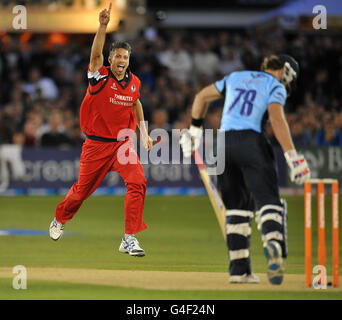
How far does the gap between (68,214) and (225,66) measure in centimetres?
1517

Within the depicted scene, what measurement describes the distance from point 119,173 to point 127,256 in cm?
235

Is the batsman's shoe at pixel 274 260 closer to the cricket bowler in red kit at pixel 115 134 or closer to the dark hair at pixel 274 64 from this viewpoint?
the dark hair at pixel 274 64

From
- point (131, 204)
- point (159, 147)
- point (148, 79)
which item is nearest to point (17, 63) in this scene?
point (148, 79)

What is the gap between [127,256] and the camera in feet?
41.3

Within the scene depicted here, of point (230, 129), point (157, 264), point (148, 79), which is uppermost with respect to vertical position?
point (148, 79)

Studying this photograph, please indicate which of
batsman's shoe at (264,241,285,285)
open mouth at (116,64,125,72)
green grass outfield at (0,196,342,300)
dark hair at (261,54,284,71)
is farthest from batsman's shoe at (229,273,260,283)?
open mouth at (116,64,125,72)

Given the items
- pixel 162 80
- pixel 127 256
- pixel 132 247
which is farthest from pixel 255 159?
pixel 162 80

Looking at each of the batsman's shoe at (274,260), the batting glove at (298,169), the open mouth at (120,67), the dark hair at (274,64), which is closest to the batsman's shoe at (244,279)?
the batsman's shoe at (274,260)

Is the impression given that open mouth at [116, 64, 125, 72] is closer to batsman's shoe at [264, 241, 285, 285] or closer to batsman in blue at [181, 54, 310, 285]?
batsman in blue at [181, 54, 310, 285]

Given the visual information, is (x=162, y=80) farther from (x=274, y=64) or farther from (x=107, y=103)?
(x=274, y=64)

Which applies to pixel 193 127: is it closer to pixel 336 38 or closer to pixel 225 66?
pixel 225 66

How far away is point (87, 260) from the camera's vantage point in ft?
39.3

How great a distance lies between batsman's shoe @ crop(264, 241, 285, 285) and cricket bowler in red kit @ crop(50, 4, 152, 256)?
1936 millimetres

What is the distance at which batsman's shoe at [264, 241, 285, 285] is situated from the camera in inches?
336
